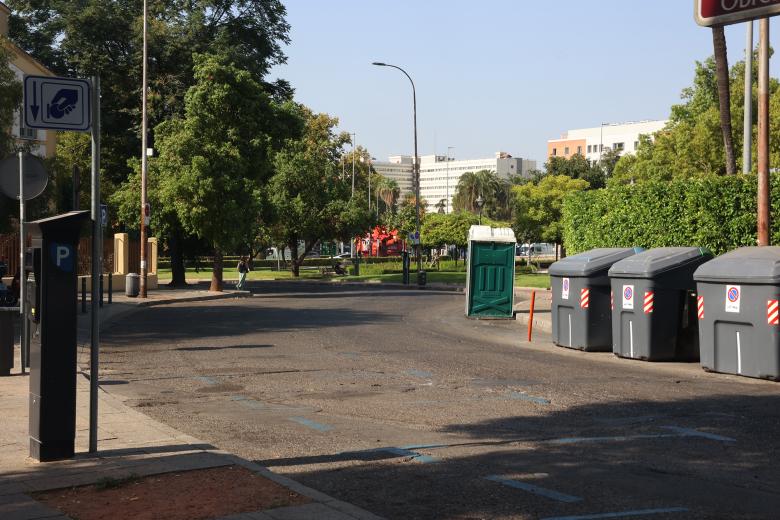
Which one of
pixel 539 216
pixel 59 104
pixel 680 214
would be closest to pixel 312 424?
pixel 59 104

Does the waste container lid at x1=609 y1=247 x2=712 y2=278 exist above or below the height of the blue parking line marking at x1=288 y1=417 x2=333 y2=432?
above

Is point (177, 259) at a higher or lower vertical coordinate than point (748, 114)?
lower

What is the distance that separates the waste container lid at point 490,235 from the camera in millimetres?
26391

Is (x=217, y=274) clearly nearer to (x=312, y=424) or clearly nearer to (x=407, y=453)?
(x=312, y=424)

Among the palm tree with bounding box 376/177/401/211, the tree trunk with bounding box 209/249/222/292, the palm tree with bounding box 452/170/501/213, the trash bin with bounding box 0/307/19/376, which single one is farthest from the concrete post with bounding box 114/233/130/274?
the palm tree with bounding box 452/170/501/213

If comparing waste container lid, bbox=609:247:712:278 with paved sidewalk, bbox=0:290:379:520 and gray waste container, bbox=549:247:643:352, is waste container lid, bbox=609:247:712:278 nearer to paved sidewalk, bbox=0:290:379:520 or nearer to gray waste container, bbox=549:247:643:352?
gray waste container, bbox=549:247:643:352

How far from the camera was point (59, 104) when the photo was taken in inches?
307

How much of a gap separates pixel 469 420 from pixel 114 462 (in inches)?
155

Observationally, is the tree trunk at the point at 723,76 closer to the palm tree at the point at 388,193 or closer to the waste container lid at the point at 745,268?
the waste container lid at the point at 745,268

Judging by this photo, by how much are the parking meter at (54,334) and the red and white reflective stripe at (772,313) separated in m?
9.83

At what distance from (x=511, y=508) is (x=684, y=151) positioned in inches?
1809

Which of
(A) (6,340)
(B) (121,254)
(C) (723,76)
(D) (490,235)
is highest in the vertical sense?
(C) (723,76)

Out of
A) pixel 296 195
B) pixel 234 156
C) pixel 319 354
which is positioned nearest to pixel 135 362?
pixel 319 354

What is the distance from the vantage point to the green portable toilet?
86.9ft
